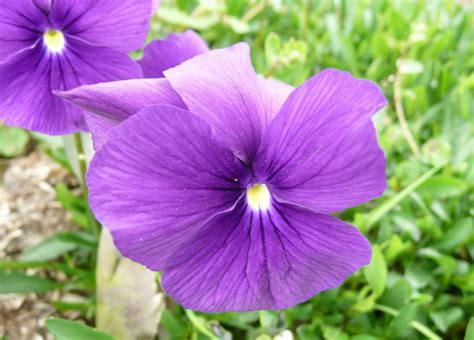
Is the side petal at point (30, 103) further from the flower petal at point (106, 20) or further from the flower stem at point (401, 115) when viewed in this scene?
the flower stem at point (401, 115)

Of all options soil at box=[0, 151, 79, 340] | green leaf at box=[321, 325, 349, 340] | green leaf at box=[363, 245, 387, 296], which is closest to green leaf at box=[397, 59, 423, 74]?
green leaf at box=[363, 245, 387, 296]

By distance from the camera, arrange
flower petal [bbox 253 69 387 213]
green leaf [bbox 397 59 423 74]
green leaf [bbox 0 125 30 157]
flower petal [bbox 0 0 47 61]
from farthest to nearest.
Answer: green leaf [bbox 0 125 30 157]
green leaf [bbox 397 59 423 74]
flower petal [bbox 0 0 47 61]
flower petal [bbox 253 69 387 213]

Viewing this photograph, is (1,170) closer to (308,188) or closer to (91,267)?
(91,267)

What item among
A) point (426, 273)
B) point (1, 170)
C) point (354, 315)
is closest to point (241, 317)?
point (354, 315)

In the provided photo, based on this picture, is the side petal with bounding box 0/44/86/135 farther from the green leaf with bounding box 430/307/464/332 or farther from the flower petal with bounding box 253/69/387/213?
the green leaf with bounding box 430/307/464/332

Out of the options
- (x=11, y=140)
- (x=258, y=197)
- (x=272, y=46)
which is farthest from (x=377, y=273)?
(x=11, y=140)

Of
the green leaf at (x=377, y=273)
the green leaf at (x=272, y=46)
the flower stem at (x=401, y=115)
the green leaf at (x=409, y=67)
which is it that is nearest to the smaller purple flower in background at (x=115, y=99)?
the green leaf at (x=377, y=273)
